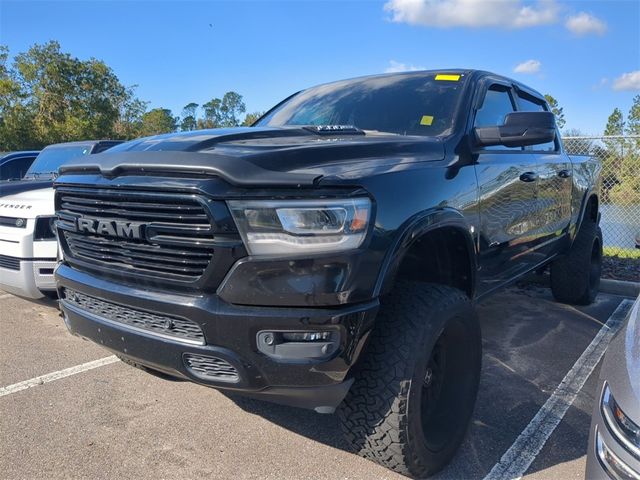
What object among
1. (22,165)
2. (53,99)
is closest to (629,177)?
(22,165)

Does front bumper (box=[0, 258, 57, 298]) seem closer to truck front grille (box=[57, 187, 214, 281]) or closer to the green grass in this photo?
truck front grille (box=[57, 187, 214, 281])

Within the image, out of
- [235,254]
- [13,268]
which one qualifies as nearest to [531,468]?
[235,254]

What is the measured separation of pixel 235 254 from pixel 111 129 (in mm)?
31667

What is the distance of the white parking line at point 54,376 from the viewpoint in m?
3.31

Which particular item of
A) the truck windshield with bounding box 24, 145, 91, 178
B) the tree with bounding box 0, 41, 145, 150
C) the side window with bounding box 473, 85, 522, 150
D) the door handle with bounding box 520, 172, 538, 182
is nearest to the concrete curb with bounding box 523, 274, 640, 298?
the door handle with bounding box 520, 172, 538, 182

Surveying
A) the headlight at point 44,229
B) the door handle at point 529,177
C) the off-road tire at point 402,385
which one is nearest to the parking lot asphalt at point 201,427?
the off-road tire at point 402,385

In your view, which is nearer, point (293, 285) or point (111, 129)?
point (293, 285)

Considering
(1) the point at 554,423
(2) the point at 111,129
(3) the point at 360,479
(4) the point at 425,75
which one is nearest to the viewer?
(3) the point at 360,479

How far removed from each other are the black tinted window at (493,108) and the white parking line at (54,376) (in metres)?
3.03

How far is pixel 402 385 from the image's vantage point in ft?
6.94

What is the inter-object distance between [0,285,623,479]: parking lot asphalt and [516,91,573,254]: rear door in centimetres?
93

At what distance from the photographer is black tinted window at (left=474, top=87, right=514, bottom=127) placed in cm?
334

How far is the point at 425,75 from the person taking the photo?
3.50 metres

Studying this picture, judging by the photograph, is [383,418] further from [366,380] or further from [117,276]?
[117,276]
